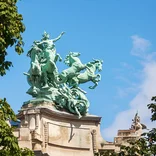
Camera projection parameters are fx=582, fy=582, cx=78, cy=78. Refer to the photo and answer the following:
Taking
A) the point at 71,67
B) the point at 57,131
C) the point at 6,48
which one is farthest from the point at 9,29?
the point at 71,67

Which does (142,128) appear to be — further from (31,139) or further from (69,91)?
(31,139)

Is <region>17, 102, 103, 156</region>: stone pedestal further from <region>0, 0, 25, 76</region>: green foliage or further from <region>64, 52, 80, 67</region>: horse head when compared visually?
<region>0, 0, 25, 76</region>: green foliage

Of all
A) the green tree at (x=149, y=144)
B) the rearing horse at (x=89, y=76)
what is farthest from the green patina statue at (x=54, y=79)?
the green tree at (x=149, y=144)

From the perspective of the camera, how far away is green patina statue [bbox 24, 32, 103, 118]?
3869cm

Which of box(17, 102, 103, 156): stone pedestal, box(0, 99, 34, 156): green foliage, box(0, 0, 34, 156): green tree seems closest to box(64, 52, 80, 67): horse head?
box(17, 102, 103, 156): stone pedestal

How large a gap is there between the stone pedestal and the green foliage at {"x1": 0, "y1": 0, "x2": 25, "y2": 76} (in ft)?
53.8

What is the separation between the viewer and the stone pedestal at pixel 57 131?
3591 centimetres

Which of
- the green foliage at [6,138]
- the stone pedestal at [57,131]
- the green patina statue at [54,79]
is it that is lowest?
the green foliage at [6,138]

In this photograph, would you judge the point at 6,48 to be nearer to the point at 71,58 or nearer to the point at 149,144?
the point at 149,144

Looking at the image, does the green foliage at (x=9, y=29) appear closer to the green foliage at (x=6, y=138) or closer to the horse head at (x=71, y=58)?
the green foliage at (x=6, y=138)

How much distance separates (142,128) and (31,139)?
10.3m

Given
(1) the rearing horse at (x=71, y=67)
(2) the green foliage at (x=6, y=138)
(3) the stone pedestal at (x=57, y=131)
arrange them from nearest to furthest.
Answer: (2) the green foliage at (x=6, y=138), (3) the stone pedestal at (x=57, y=131), (1) the rearing horse at (x=71, y=67)

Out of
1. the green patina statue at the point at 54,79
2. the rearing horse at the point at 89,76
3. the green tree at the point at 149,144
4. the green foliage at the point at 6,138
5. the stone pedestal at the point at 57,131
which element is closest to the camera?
the green foliage at the point at 6,138

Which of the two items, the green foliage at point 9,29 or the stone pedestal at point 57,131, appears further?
the stone pedestal at point 57,131
